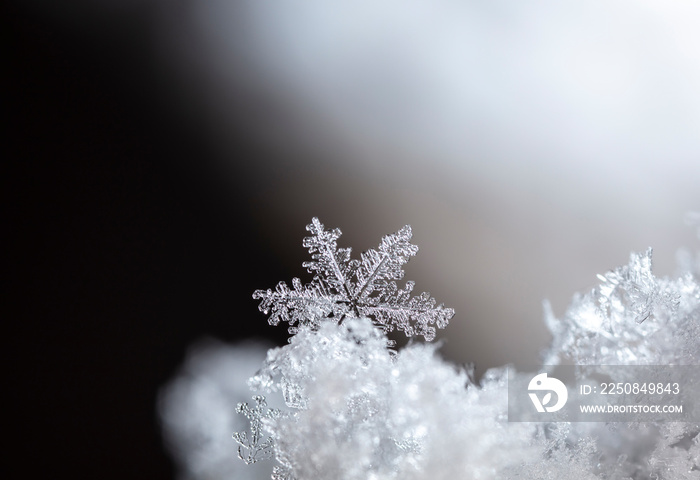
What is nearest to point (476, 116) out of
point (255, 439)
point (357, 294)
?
point (357, 294)

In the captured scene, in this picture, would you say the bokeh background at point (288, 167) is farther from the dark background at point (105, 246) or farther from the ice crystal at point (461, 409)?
the ice crystal at point (461, 409)

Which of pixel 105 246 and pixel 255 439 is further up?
pixel 105 246

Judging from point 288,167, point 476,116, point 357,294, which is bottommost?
point 357,294

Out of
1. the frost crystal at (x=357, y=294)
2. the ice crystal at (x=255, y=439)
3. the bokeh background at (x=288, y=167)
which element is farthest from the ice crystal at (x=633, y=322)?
the bokeh background at (x=288, y=167)

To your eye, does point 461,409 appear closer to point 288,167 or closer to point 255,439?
point 255,439

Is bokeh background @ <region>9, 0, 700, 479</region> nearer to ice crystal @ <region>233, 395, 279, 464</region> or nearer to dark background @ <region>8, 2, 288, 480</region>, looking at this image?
dark background @ <region>8, 2, 288, 480</region>

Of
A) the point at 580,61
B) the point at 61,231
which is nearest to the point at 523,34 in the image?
the point at 580,61

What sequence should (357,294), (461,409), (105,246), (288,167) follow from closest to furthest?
(461,409) → (357,294) → (105,246) → (288,167)
